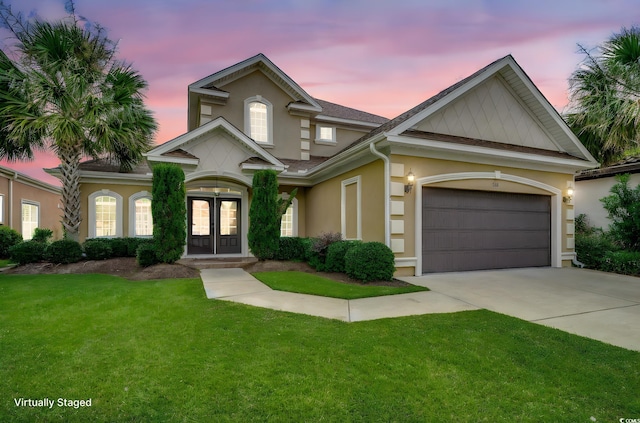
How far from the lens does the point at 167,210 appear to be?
29.8 feet

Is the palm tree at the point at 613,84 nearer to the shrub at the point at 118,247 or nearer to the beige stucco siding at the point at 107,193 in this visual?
the shrub at the point at 118,247

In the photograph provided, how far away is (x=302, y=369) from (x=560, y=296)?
5956 mm

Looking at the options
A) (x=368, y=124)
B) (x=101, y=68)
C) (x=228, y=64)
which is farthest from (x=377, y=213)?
(x=101, y=68)

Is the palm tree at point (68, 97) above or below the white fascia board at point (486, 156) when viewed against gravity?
above

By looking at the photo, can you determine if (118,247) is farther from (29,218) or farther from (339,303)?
(29,218)

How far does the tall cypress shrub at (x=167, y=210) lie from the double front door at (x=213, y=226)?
3052mm

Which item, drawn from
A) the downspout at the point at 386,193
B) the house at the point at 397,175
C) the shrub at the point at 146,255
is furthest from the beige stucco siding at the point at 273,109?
the downspout at the point at 386,193

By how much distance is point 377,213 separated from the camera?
8.96 m

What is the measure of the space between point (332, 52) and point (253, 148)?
5091 millimetres

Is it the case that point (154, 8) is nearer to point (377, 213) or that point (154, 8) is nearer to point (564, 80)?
point (377, 213)

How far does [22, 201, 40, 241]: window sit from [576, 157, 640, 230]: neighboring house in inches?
1057

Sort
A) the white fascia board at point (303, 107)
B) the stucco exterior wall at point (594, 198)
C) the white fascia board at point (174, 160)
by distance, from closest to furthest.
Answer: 1. the white fascia board at point (174, 160)
2. the stucco exterior wall at point (594, 198)
3. the white fascia board at point (303, 107)

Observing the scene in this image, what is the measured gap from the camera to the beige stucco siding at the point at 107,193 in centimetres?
1222

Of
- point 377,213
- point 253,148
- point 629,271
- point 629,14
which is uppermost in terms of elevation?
point 629,14
